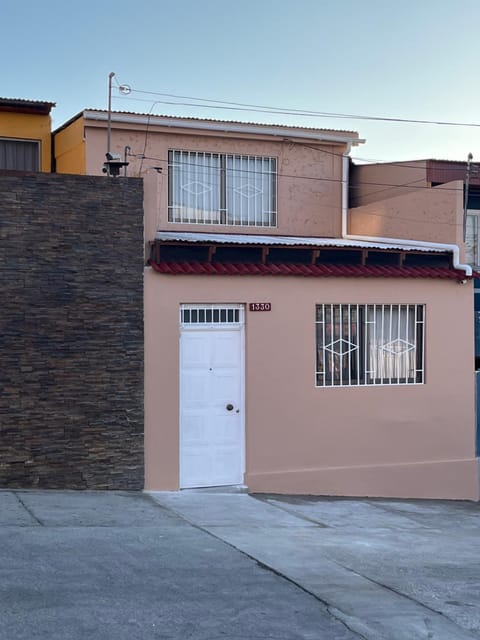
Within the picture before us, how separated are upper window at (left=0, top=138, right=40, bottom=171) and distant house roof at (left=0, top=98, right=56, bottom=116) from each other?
0.61 m

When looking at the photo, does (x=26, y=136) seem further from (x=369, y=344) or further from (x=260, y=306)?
(x=369, y=344)

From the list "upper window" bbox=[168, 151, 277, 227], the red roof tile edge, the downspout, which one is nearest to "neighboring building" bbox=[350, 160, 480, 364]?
the downspout

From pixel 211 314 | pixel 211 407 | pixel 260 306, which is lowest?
pixel 211 407

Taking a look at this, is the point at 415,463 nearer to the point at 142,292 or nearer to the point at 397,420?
the point at 397,420

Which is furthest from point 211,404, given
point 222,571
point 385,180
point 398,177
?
point 398,177

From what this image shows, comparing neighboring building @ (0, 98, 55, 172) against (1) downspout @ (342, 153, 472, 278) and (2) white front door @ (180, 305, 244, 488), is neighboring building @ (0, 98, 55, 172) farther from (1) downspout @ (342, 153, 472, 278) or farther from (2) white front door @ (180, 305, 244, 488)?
(2) white front door @ (180, 305, 244, 488)

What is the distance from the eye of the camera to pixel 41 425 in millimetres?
11719

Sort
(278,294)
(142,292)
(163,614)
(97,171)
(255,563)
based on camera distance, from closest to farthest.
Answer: (163,614) < (255,563) < (142,292) < (278,294) < (97,171)

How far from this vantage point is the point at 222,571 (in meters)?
8.04

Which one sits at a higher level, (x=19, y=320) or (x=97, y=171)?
(x=97, y=171)

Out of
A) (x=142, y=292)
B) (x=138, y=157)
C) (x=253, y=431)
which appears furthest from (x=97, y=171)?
(x=253, y=431)

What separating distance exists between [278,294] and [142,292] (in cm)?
220

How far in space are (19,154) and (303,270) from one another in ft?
25.2

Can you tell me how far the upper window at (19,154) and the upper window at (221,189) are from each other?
2.94 metres
